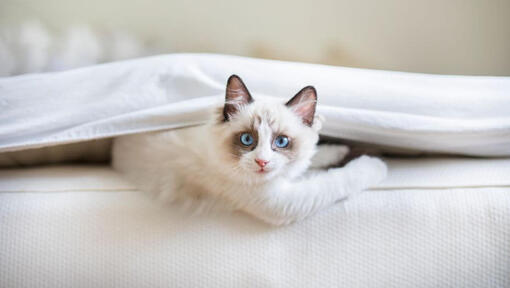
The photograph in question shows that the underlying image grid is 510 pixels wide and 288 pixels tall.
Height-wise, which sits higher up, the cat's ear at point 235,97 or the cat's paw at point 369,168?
the cat's ear at point 235,97

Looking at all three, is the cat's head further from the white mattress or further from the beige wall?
the beige wall

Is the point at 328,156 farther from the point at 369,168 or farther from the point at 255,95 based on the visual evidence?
the point at 255,95

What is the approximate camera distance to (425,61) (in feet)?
5.92

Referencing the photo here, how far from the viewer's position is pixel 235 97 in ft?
3.03

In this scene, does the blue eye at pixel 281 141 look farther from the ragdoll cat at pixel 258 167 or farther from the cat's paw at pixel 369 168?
the cat's paw at pixel 369 168

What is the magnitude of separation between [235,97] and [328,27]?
1.03 metres

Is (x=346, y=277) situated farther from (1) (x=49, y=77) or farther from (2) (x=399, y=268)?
(1) (x=49, y=77)

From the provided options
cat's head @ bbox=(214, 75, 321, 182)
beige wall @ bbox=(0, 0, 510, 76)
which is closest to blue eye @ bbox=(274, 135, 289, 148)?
cat's head @ bbox=(214, 75, 321, 182)

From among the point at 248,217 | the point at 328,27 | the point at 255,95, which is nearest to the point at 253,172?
the point at 248,217

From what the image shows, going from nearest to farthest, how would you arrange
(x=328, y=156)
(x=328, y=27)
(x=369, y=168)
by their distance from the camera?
1. (x=369, y=168)
2. (x=328, y=156)
3. (x=328, y=27)

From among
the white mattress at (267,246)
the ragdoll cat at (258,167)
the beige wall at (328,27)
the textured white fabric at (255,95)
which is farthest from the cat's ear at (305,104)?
the beige wall at (328,27)

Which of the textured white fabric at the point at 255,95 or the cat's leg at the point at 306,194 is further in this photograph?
the textured white fabric at the point at 255,95

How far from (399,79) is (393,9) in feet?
2.49

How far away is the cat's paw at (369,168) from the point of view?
1.00 metres
